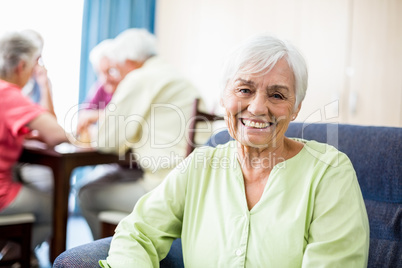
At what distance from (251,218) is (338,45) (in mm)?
2419

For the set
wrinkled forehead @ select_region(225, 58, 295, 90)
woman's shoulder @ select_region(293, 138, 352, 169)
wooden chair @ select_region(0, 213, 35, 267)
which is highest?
wrinkled forehead @ select_region(225, 58, 295, 90)

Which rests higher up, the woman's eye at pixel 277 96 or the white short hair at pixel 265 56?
the white short hair at pixel 265 56

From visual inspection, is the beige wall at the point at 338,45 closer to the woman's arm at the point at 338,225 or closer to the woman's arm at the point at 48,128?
the woman's arm at the point at 48,128

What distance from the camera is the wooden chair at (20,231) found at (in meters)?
2.08

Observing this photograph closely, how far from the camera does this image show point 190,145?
2242 mm

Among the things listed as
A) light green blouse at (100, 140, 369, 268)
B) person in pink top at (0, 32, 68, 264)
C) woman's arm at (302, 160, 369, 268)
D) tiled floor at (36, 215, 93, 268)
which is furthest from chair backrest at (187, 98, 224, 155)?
tiled floor at (36, 215, 93, 268)

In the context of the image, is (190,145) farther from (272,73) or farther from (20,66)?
(272,73)

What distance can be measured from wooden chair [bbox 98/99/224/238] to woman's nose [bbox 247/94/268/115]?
93 centimetres

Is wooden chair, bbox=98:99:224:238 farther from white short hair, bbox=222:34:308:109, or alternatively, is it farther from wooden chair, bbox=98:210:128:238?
white short hair, bbox=222:34:308:109

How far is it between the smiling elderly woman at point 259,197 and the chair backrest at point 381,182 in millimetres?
276

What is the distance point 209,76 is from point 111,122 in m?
1.79

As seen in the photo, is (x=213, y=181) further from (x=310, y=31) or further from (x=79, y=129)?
(x=310, y=31)

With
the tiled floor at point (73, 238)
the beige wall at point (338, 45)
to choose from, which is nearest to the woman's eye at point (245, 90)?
the beige wall at point (338, 45)

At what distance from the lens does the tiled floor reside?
9.43 feet
